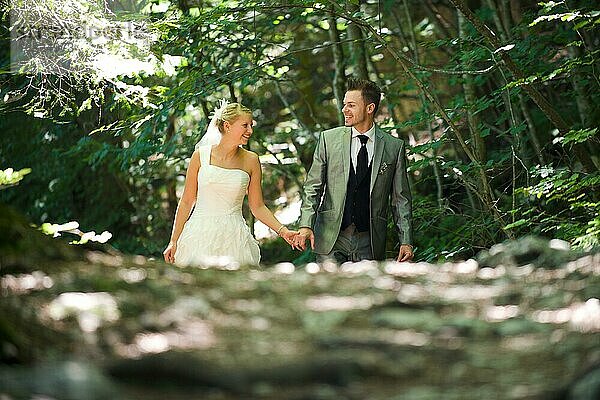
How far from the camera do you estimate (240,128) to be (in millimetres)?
6316

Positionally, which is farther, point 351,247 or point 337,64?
point 337,64

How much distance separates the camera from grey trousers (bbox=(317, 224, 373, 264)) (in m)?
5.88

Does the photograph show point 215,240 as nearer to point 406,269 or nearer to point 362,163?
point 362,163

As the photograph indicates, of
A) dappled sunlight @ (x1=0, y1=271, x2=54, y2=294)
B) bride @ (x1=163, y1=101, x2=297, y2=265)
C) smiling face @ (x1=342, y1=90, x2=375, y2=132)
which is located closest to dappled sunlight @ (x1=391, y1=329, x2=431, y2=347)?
dappled sunlight @ (x1=0, y1=271, x2=54, y2=294)

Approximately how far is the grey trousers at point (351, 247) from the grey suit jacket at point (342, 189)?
57 mm

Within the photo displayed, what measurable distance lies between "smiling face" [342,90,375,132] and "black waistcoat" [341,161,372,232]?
292mm

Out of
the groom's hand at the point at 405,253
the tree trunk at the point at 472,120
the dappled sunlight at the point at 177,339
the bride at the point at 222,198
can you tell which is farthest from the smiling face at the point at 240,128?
the dappled sunlight at the point at 177,339

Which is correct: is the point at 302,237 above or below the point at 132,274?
below

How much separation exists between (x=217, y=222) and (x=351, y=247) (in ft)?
3.29

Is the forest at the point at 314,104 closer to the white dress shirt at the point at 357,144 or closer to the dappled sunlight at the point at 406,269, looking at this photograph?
the white dress shirt at the point at 357,144

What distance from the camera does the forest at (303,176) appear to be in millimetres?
2312

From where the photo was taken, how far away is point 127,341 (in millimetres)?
2240

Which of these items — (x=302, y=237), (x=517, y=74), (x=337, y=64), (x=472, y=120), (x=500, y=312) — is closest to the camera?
(x=500, y=312)

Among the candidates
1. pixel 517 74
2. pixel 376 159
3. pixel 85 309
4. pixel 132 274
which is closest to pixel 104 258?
pixel 132 274
